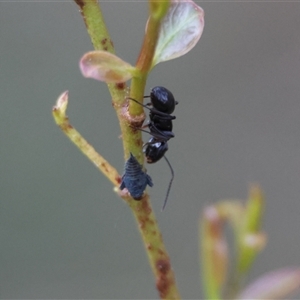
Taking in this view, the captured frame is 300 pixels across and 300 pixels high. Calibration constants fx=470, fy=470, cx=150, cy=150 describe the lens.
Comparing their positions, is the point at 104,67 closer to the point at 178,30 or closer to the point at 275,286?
the point at 178,30

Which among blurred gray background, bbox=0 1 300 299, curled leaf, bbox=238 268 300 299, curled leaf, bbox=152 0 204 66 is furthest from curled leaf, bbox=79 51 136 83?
blurred gray background, bbox=0 1 300 299

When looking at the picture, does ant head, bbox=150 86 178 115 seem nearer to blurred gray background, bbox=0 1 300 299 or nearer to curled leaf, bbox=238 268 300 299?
curled leaf, bbox=238 268 300 299

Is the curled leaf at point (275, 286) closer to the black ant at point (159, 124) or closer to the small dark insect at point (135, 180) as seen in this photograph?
the small dark insect at point (135, 180)

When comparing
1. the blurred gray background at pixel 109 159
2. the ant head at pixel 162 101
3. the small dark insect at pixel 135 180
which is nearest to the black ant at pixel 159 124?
the ant head at pixel 162 101

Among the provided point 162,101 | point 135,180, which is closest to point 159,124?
point 162,101


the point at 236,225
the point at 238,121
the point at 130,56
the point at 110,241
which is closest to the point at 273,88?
the point at 238,121

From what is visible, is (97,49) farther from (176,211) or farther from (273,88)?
(273,88)
